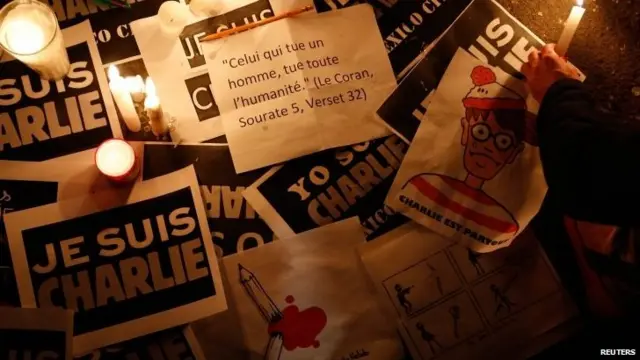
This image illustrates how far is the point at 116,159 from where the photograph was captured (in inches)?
26.4

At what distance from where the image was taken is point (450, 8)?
74 cm

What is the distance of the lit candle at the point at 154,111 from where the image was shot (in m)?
0.66

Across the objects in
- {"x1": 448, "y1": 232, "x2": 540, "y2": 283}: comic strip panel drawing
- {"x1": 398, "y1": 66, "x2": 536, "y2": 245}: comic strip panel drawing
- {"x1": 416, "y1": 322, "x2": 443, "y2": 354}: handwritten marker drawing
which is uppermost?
{"x1": 398, "y1": 66, "x2": 536, "y2": 245}: comic strip panel drawing

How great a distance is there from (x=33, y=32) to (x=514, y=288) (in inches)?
25.2

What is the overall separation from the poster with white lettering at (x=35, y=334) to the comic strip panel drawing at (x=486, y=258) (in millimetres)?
450

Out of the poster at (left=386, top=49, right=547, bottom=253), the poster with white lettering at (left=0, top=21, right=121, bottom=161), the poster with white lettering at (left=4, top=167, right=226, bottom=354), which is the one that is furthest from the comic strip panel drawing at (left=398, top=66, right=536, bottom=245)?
the poster with white lettering at (left=0, top=21, right=121, bottom=161)

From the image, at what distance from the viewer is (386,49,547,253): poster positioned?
69cm

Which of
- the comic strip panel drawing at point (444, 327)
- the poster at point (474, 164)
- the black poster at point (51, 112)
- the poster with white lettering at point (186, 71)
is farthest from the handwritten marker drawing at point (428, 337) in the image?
the black poster at point (51, 112)

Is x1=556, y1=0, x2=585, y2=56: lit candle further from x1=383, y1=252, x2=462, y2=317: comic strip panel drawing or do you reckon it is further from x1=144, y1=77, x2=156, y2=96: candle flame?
x1=144, y1=77, x2=156, y2=96: candle flame

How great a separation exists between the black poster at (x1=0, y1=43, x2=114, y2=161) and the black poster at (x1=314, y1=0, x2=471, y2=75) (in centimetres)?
30

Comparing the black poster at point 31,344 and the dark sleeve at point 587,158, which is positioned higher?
the black poster at point 31,344

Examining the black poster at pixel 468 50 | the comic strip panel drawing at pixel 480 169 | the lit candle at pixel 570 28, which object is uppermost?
the black poster at pixel 468 50
